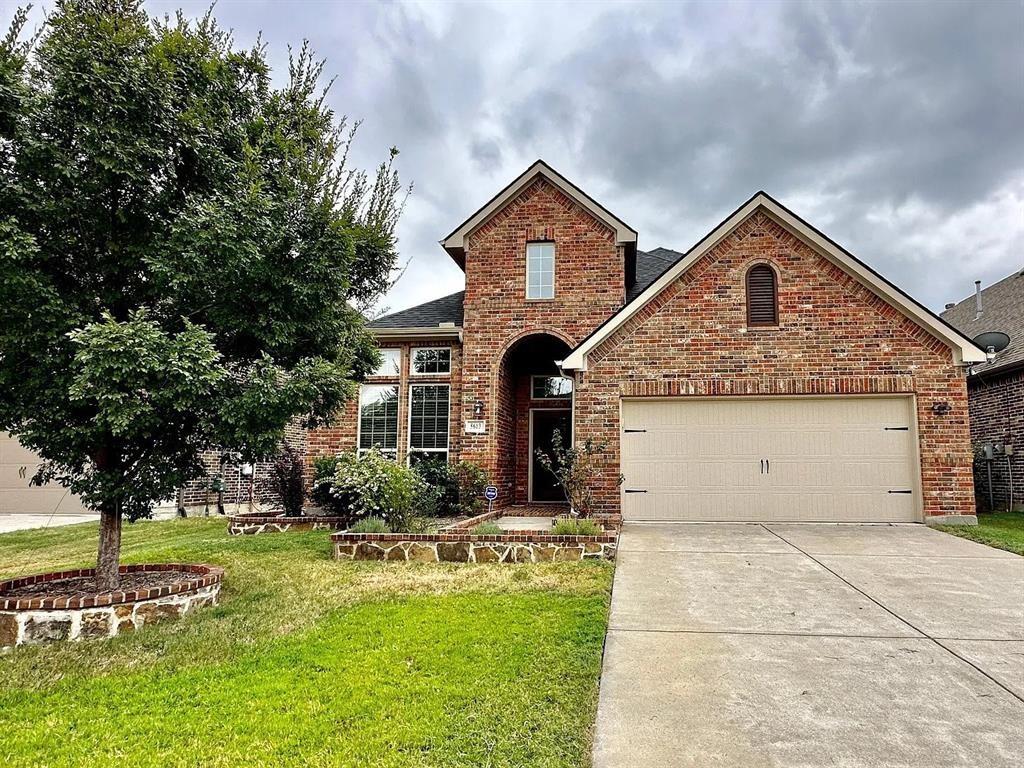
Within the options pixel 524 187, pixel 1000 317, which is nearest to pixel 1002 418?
pixel 1000 317

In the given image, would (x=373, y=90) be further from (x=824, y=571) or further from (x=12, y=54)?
(x=824, y=571)

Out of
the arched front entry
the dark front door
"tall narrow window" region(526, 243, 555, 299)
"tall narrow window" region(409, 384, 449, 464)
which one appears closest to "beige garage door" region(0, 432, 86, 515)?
"tall narrow window" region(409, 384, 449, 464)

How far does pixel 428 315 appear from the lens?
14.4 m

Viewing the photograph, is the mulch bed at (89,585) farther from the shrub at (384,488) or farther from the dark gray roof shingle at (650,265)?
the dark gray roof shingle at (650,265)

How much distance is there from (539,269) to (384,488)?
21.0 feet

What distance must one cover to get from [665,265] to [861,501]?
314 inches

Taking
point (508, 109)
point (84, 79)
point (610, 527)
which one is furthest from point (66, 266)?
point (508, 109)

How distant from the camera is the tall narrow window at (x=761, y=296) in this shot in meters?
10.6

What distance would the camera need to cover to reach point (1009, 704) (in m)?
3.44

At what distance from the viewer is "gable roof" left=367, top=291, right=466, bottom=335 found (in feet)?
44.7

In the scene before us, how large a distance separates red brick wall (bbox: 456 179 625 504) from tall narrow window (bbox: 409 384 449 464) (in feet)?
2.36

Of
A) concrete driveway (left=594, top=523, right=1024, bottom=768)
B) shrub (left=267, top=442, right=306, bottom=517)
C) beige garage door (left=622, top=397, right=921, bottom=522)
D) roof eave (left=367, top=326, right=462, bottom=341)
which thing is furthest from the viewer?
roof eave (left=367, top=326, right=462, bottom=341)

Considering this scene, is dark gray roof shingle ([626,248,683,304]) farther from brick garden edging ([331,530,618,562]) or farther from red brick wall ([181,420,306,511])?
red brick wall ([181,420,306,511])

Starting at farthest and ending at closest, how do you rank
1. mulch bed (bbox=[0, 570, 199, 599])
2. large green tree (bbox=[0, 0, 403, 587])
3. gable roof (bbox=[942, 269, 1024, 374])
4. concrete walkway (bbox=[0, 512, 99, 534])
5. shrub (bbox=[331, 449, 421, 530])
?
concrete walkway (bbox=[0, 512, 99, 534]) → gable roof (bbox=[942, 269, 1024, 374]) → shrub (bbox=[331, 449, 421, 530]) → mulch bed (bbox=[0, 570, 199, 599]) → large green tree (bbox=[0, 0, 403, 587])
